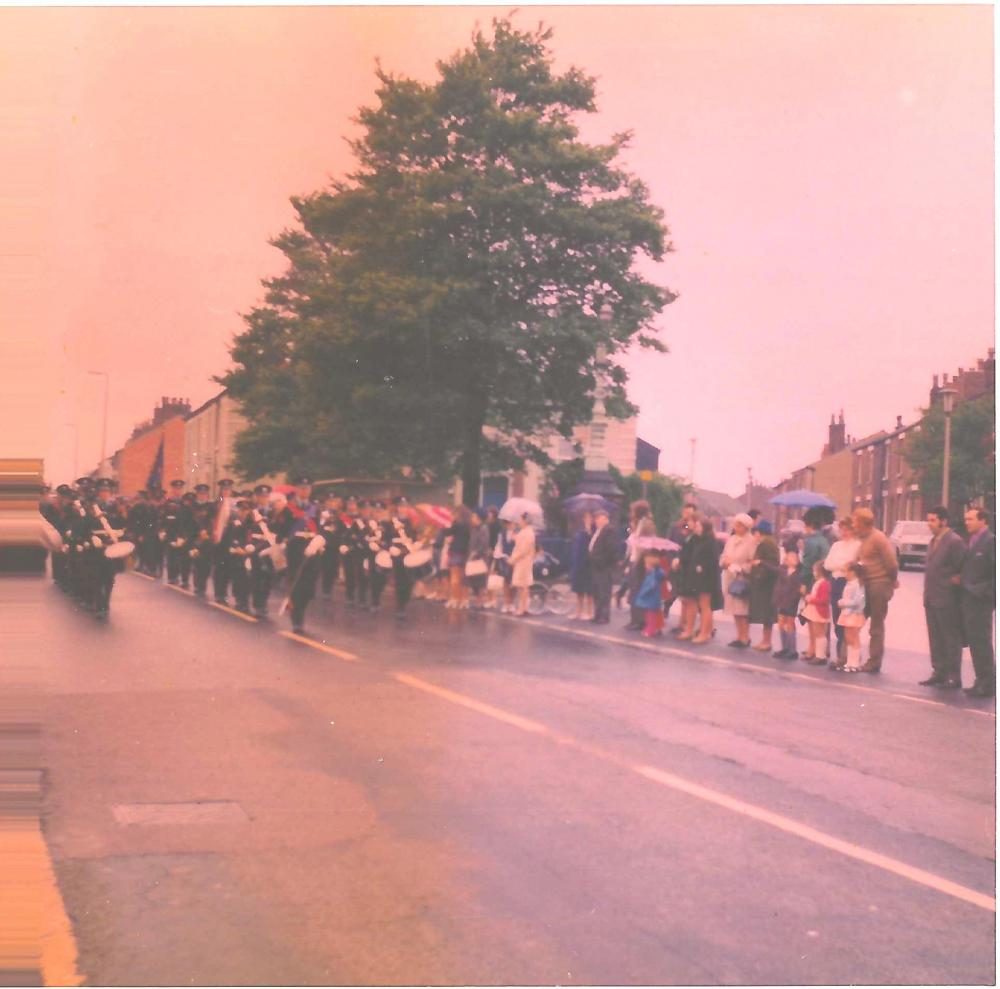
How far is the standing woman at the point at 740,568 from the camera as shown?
58.7 ft

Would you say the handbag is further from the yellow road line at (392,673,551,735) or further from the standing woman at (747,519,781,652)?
the yellow road line at (392,673,551,735)

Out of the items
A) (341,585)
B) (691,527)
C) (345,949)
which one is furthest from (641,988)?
(341,585)

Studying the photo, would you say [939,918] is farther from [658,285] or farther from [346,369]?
[346,369]

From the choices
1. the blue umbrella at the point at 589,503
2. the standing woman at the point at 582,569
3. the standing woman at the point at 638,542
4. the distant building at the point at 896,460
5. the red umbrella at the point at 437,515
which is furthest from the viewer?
the standing woman at the point at 582,569

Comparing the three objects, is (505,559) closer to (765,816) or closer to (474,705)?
(474,705)

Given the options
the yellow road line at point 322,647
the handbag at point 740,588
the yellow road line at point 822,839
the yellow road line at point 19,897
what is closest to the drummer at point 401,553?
the yellow road line at point 322,647

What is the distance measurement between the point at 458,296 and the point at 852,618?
Result: 6.60 m

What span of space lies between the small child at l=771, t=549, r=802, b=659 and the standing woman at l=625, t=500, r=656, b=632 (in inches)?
121

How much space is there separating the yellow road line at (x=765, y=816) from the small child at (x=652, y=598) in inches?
333

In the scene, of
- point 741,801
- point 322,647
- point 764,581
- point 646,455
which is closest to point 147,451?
point 741,801

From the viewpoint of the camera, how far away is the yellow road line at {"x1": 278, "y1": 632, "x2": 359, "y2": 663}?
14422mm

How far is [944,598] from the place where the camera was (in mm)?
14523

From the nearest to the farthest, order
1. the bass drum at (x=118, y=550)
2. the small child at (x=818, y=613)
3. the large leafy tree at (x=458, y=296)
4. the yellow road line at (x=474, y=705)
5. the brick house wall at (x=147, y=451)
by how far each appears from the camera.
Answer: the brick house wall at (x=147, y=451) → the large leafy tree at (x=458, y=296) → the yellow road line at (x=474, y=705) → the small child at (x=818, y=613) → the bass drum at (x=118, y=550)

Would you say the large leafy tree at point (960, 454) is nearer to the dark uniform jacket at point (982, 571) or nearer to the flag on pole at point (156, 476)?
the dark uniform jacket at point (982, 571)
